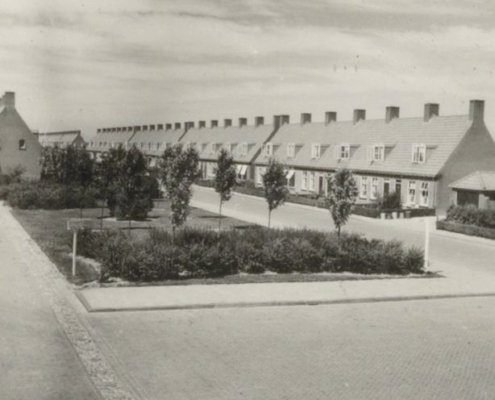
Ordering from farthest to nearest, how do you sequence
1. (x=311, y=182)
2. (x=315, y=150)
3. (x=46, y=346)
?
(x=315, y=150), (x=311, y=182), (x=46, y=346)

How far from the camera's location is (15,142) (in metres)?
59.3

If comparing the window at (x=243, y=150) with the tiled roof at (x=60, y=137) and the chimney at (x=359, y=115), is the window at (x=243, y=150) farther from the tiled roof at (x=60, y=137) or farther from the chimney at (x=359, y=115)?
the tiled roof at (x=60, y=137)

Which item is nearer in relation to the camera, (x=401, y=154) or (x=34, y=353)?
(x=34, y=353)

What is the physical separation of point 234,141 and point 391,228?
39392 mm

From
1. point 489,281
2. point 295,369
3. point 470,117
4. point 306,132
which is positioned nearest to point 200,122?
point 306,132

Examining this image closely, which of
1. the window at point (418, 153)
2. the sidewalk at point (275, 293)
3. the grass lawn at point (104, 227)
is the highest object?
the window at point (418, 153)

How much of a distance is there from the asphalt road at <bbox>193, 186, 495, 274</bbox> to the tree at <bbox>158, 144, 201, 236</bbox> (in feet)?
29.7

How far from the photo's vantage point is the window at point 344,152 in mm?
49312

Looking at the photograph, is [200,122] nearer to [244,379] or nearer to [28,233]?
[28,233]

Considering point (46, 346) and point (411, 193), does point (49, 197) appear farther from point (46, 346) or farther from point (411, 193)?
point (46, 346)

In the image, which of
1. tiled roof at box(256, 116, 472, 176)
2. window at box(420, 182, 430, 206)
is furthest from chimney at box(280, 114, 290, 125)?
window at box(420, 182, 430, 206)

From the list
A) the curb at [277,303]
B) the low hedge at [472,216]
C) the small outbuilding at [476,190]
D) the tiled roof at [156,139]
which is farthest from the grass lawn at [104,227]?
the tiled roof at [156,139]

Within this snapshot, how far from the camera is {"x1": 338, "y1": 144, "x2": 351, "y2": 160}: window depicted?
49312mm

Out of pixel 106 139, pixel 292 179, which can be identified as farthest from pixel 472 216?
pixel 106 139
